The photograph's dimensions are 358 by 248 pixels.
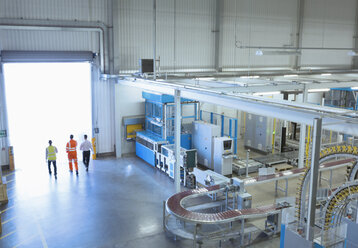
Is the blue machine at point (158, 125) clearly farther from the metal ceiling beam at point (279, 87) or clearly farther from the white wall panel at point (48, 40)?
the metal ceiling beam at point (279, 87)

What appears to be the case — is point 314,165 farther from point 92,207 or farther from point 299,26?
point 299,26

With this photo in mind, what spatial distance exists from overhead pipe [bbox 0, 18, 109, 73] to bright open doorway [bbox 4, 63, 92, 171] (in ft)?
2.85

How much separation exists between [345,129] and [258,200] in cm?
552

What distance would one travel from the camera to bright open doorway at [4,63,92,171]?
13961 millimetres

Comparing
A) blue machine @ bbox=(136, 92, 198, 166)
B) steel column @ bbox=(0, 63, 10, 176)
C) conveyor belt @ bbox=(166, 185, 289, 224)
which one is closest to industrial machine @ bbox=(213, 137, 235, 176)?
blue machine @ bbox=(136, 92, 198, 166)

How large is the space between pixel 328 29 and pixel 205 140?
12.5 meters

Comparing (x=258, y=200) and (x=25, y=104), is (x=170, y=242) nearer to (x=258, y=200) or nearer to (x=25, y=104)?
(x=258, y=200)

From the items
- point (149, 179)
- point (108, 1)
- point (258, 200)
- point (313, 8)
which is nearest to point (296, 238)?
point (258, 200)

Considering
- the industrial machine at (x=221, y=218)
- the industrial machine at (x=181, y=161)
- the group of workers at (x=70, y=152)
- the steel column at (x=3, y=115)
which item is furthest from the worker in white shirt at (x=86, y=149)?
the industrial machine at (x=221, y=218)

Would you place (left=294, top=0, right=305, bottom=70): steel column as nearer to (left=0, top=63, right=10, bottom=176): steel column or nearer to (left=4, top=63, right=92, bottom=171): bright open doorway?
(left=4, top=63, right=92, bottom=171): bright open doorway

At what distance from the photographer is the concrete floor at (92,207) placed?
8781mm

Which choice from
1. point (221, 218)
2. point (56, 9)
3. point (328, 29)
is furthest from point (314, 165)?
point (328, 29)

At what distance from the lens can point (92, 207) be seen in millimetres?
10625

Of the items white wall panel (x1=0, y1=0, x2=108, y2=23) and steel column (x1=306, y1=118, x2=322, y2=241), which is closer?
steel column (x1=306, y1=118, x2=322, y2=241)
